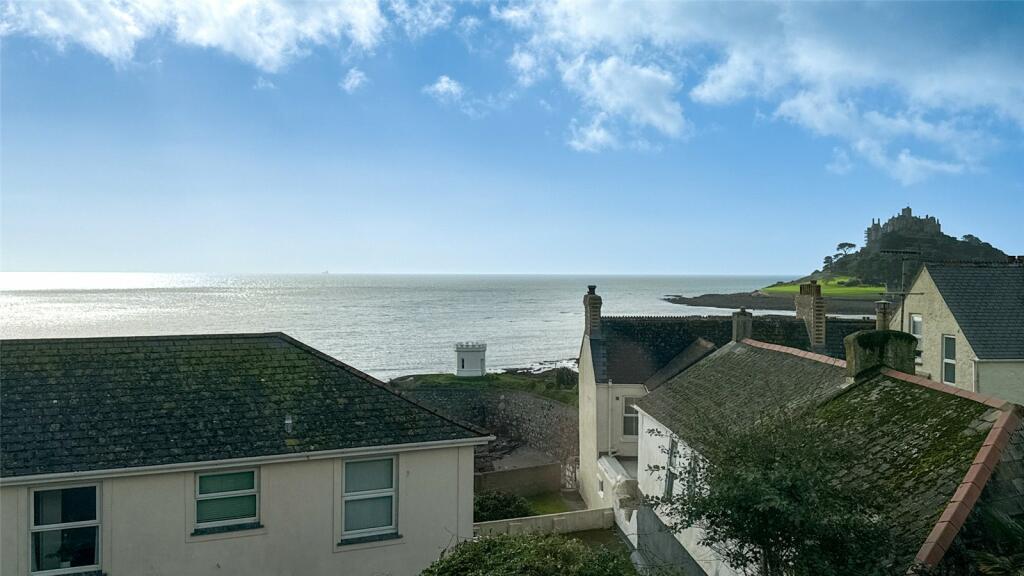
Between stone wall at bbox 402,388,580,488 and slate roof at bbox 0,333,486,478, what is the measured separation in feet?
71.7

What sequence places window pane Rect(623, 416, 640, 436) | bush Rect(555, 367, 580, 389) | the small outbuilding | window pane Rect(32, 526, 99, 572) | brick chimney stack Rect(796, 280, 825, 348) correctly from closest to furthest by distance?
window pane Rect(32, 526, 99, 572) < window pane Rect(623, 416, 640, 436) < brick chimney stack Rect(796, 280, 825, 348) < bush Rect(555, 367, 580, 389) < the small outbuilding

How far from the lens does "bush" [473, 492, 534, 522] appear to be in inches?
779

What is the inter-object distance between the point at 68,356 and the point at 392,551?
7196mm

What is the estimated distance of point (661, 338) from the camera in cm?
2655

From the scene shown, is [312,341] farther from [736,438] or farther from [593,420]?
[736,438]

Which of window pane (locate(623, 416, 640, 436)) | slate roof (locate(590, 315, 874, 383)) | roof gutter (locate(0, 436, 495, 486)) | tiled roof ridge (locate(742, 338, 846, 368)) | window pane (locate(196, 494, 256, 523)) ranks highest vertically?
tiled roof ridge (locate(742, 338, 846, 368))

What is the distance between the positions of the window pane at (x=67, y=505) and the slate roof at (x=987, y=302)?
24142 mm

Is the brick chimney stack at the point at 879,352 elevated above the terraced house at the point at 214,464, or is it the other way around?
the brick chimney stack at the point at 879,352

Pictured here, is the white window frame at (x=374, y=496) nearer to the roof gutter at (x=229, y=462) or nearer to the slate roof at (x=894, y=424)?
the roof gutter at (x=229, y=462)

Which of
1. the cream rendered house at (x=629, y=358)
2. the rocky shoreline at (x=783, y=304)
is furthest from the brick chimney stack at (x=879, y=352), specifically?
the rocky shoreline at (x=783, y=304)

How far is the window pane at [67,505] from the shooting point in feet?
34.6

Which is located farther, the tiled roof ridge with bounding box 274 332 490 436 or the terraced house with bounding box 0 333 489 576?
the tiled roof ridge with bounding box 274 332 490 436

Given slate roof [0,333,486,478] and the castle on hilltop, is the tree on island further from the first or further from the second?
the castle on hilltop

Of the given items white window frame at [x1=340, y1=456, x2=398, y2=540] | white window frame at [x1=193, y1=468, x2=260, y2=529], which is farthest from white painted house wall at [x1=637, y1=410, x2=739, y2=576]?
white window frame at [x1=193, y1=468, x2=260, y2=529]
